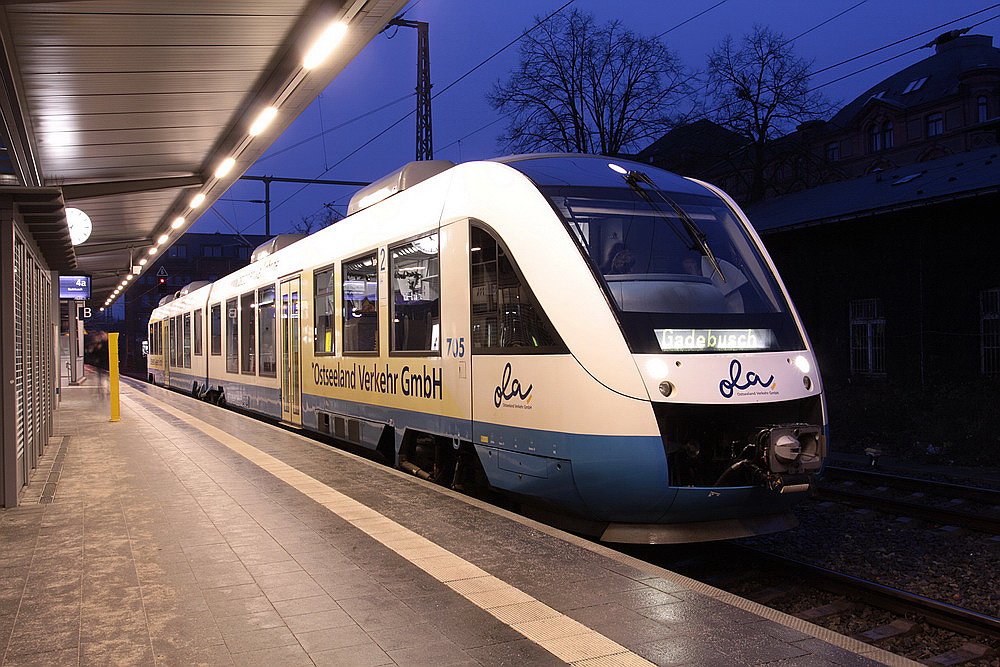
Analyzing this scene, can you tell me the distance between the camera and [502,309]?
7.17 meters

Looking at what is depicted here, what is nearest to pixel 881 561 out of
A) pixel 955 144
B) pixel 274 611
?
pixel 274 611

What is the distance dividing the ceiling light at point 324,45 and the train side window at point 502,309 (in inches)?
83.8

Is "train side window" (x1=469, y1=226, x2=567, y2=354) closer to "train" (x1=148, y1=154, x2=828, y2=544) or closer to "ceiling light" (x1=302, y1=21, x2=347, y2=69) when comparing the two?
"train" (x1=148, y1=154, x2=828, y2=544)

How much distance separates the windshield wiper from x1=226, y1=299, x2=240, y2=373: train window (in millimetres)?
11291

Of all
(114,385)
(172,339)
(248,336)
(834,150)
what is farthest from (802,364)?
(834,150)

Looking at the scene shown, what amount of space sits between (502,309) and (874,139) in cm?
5235

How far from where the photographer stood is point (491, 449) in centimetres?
730

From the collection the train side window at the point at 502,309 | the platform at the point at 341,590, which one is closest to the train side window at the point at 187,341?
the platform at the point at 341,590

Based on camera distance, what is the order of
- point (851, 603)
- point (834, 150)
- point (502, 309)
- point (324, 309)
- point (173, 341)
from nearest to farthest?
1. point (851, 603)
2. point (502, 309)
3. point (324, 309)
4. point (173, 341)
5. point (834, 150)

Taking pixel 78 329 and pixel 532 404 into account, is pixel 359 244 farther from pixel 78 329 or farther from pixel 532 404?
pixel 78 329

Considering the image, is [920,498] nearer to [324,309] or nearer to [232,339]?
[324,309]

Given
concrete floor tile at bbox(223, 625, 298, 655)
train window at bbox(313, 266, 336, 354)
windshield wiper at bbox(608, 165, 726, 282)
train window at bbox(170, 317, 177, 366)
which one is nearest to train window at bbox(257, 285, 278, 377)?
train window at bbox(313, 266, 336, 354)

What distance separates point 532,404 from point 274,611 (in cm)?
266

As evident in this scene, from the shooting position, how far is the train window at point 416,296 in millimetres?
8219
